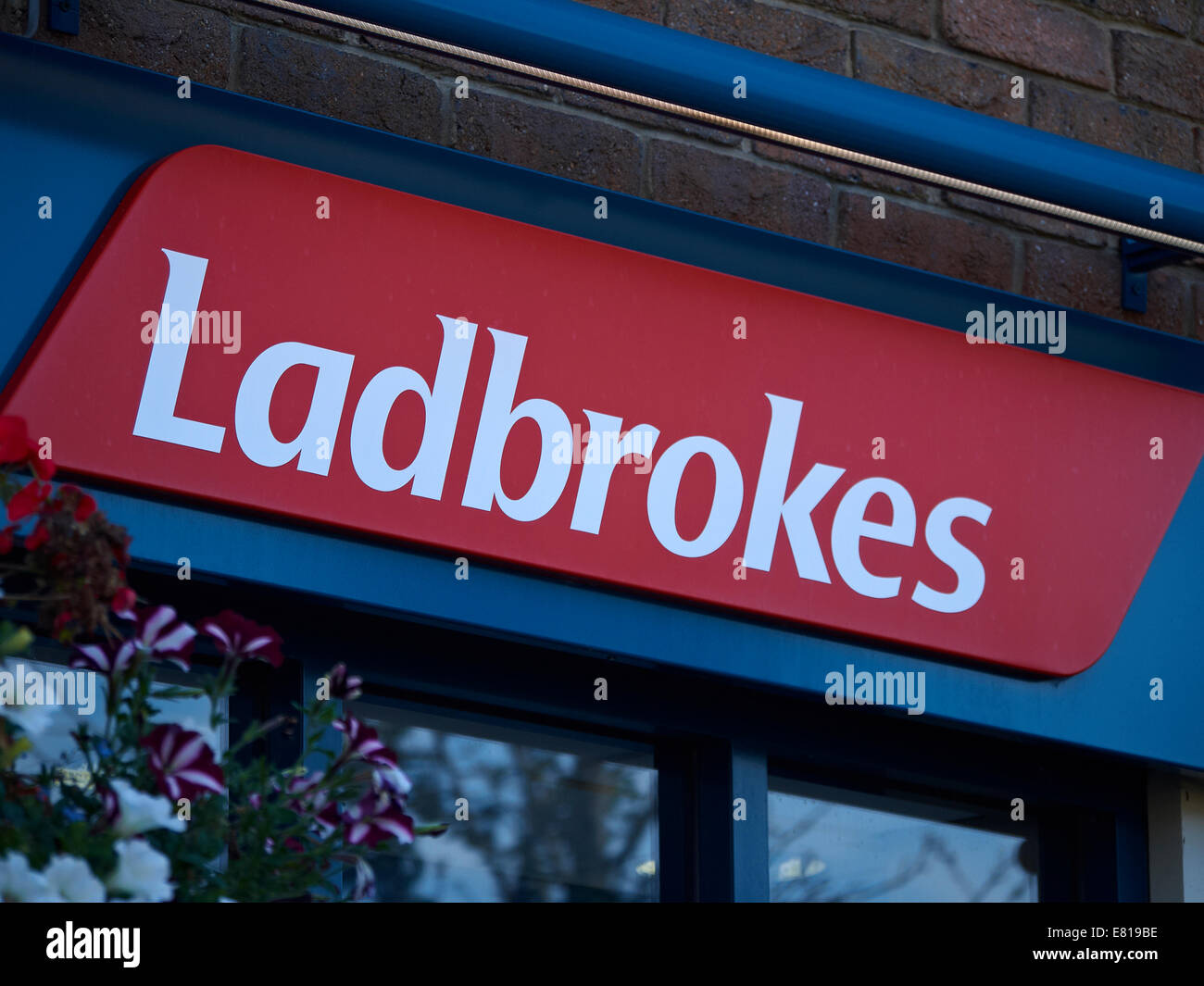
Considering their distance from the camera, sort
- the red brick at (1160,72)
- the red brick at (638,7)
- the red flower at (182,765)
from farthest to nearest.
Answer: the red brick at (1160,72)
the red brick at (638,7)
the red flower at (182,765)

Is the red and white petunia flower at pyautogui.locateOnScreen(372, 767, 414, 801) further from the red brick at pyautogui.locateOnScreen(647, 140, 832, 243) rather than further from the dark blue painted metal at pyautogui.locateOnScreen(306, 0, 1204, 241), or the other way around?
the red brick at pyautogui.locateOnScreen(647, 140, 832, 243)

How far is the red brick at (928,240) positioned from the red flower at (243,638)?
2022 mm

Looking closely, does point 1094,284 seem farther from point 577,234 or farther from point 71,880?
point 71,880

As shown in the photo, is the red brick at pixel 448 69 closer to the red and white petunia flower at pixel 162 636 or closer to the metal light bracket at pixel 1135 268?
the metal light bracket at pixel 1135 268

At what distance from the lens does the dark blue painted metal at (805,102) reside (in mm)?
2814

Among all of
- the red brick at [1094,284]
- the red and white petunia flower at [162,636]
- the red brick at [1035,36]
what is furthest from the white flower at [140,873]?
the red brick at [1035,36]

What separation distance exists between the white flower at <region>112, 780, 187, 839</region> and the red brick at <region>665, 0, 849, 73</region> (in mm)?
2306

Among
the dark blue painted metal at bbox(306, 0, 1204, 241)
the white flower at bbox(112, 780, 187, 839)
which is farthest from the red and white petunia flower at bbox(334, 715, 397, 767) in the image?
the dark blue painted metal at bbox(306, 0, 1204, 241)

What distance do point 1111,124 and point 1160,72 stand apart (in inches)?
8.1

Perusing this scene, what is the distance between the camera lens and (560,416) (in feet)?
10.00

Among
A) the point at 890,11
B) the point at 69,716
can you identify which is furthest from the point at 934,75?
the point at 69,716

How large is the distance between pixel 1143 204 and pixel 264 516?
1.81 meters

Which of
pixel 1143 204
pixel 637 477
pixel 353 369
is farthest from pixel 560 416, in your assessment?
pixel 1143 204

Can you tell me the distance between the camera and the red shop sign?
8.97 feet
